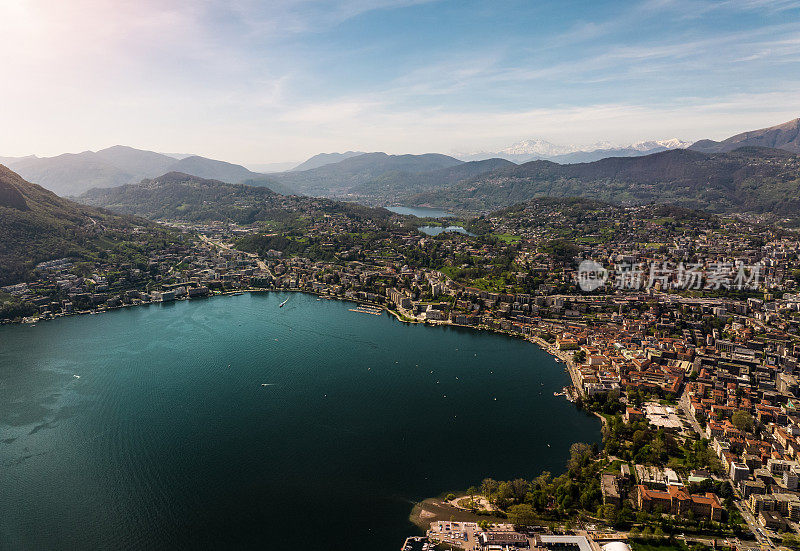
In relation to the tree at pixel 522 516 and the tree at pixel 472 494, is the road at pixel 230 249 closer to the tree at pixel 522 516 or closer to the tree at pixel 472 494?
the tree at pixel 472 494

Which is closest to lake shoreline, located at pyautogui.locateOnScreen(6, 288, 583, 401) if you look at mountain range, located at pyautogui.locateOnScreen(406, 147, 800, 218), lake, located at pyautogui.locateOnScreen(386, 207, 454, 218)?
lake, located at pyautogui.locateOnScreen(386, 207, 454, 218)

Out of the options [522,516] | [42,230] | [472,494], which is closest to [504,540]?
[522,516]

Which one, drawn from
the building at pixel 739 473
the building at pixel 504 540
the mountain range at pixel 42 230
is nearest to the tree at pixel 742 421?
the building at pixel 739 473

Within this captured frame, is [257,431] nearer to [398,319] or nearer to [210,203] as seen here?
[398,319]

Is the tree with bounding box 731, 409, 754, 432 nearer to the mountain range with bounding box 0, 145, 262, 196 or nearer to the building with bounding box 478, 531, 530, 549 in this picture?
the building with bounding box 478, 531, 530, 549

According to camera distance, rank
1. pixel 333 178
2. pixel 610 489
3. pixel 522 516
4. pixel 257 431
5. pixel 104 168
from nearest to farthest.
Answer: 1. pixel 522 516
2. pixel 610 489
3. pixel 257 431
4. pixel 104 168
5. pixel 333 178

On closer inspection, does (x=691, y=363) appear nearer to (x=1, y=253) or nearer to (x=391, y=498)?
(x=391, y=498)

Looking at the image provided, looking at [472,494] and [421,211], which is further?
[421,211]
